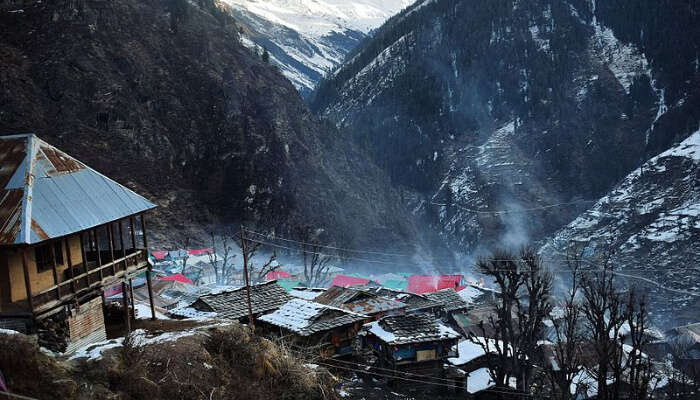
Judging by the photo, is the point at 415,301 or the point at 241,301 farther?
the point at 415,301

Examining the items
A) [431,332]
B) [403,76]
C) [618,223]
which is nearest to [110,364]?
[431,332]

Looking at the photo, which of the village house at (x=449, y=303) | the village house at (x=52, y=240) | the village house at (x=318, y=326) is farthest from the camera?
the village house at (x=449, y=303)

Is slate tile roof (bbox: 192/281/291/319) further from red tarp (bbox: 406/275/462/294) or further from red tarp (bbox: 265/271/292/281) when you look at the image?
red tarp (bbox: 406/275/462/294)

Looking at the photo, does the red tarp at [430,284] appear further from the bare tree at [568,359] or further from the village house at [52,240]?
the village house at [52,240]

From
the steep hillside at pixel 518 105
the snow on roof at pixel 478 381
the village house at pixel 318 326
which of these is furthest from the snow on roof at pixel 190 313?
the steep hillside at pixel 518 105

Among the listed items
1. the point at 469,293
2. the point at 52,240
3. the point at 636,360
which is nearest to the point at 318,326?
the point at 52,240

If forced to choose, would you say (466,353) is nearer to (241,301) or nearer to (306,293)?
(241,301)

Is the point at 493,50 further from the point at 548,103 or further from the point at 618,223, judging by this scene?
the point at 618,223
